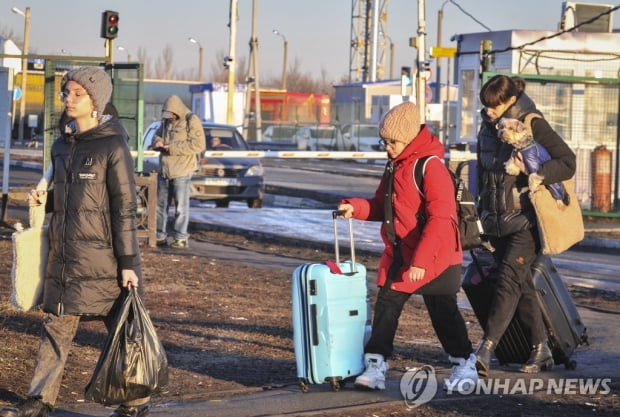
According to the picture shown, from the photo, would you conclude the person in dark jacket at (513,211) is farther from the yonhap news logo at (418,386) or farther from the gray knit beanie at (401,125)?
the gray knit beanie at (401,125)

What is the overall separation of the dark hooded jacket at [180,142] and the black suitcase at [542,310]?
7.25 m

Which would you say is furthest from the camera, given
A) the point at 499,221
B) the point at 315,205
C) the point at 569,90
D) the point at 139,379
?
the point at 315,205

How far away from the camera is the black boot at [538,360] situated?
774 centimetres

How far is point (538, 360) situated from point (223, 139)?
15.8 metres

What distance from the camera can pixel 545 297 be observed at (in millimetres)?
7875

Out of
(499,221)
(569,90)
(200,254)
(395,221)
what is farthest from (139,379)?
(569,90)

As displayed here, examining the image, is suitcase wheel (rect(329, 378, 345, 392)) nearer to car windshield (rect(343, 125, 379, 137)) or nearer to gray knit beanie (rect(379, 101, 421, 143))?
gray knit beanie (rect(379, 101, 421, 143))

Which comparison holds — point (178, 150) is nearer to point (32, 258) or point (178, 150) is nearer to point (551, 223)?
point (551, 223)

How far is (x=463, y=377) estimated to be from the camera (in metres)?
7.18

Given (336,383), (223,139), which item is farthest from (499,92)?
(223,139)

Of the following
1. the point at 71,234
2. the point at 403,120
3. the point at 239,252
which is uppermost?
the point at 403,120

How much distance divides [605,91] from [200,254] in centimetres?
1005

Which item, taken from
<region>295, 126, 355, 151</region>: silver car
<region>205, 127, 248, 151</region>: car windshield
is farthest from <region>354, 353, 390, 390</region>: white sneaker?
<region>295, 126, 355, 151</region>: silver car

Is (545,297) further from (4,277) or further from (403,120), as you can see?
(4,277)
